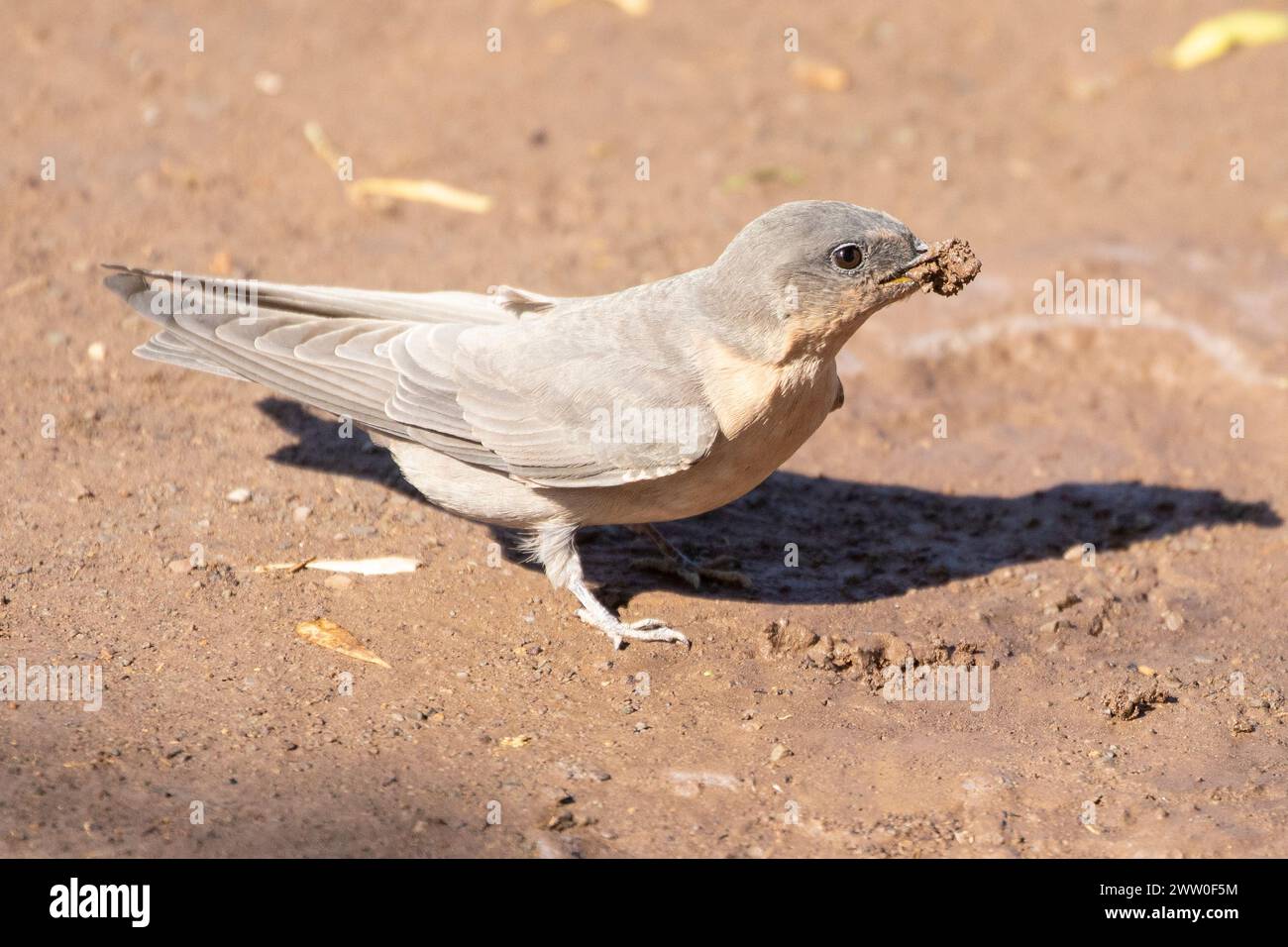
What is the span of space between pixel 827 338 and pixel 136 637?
304 centimetres

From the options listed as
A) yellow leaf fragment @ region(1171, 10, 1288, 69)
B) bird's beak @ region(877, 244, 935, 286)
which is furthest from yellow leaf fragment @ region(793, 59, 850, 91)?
bird's beak @ region(877, 244, 935, 286)

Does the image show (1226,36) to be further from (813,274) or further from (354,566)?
(354,566)

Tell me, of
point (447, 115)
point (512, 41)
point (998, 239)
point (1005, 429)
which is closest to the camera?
point (1005, 429)

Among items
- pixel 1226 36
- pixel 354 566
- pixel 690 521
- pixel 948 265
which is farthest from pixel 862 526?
pixel 1226 36

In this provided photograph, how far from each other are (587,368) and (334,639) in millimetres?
1537

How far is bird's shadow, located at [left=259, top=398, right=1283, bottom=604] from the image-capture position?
6641 millimetres

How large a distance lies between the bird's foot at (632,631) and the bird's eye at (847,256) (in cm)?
169

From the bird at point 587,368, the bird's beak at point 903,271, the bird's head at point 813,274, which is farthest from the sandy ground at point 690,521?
the bird's beak at point 903,271

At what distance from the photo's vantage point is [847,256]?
5434 millimetres

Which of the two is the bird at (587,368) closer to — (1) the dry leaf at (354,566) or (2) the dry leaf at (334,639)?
(1) the dry leaf at (354,566)

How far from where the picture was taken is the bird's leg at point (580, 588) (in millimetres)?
5840

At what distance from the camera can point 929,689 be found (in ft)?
18.7

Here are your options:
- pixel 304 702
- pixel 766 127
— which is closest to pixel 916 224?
pixel 766 127

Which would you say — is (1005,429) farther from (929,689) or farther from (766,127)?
(766,127)
